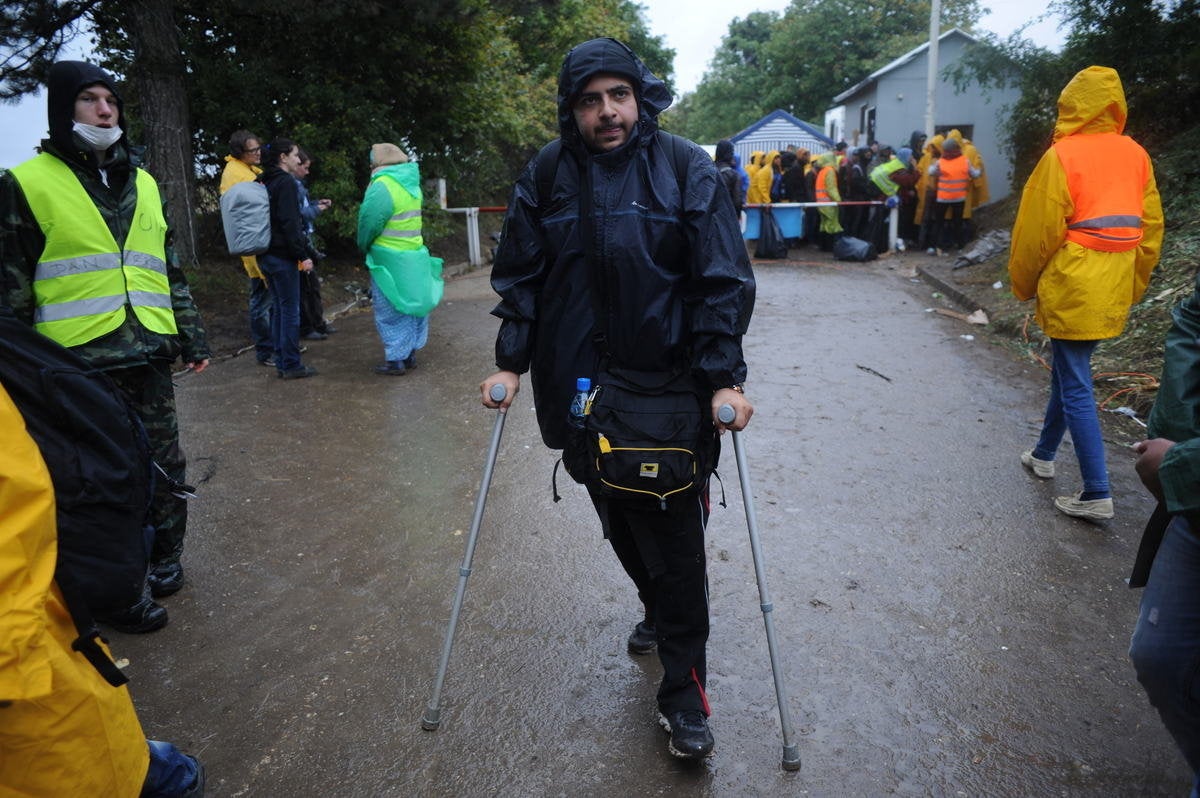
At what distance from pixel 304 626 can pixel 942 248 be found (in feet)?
48.1

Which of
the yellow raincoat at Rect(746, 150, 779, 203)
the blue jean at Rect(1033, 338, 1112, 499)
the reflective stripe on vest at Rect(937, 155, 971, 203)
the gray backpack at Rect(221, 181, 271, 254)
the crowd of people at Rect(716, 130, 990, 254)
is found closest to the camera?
the blue jean at Rect(1033, 338, 1112, 499)

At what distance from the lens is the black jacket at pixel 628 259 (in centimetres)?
251

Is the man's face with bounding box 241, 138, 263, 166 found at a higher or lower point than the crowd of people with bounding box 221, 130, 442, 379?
higher

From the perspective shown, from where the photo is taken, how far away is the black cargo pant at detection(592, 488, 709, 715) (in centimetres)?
267

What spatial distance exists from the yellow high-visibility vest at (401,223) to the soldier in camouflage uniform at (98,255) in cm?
369

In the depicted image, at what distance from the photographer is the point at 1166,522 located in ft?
6.87

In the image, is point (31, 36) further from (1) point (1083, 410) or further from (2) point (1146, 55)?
(2) point (1146, 55)

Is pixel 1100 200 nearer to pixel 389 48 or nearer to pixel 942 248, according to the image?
pixel 389 48

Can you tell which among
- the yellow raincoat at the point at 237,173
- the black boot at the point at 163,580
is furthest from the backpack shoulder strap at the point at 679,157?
the yellow raincoat at the point at 237,173

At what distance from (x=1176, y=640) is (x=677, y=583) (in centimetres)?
130

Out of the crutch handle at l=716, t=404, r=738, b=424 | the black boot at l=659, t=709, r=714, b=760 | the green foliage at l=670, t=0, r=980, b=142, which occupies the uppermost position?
the green foliage at l=670, t=0, r=980, b=142

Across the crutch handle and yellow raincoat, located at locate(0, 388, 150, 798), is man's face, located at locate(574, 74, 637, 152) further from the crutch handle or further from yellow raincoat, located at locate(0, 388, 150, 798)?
yellow raincoat, located at locate(0, 388, 150, 798)

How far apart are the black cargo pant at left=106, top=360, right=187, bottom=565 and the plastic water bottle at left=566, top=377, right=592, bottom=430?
186cm

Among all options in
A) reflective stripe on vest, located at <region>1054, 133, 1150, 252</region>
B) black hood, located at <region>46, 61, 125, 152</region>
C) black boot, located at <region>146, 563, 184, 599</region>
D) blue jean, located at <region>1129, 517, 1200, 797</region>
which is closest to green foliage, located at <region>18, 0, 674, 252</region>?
black hood, located at <region>46, 61, 125, 152</region>
